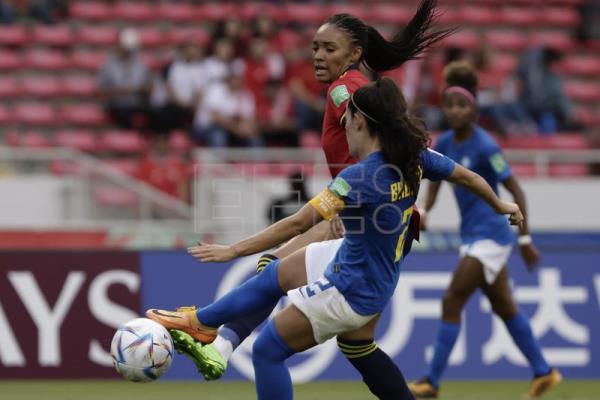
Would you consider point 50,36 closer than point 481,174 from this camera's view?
No

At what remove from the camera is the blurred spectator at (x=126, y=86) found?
1510cm

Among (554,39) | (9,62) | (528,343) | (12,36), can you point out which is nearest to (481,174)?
(528,343)

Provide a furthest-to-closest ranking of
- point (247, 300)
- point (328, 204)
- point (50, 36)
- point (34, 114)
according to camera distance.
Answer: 1. point (50, 36)
2. point (34, 114)
3. point (247, 300)
4. point (328, 204)

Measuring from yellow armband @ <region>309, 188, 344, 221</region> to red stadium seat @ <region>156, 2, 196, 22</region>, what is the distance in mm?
11348

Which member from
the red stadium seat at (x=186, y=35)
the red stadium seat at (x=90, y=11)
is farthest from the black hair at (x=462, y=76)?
the red stadium seat at (x=90, y=11)

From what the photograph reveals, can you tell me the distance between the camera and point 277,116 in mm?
14992

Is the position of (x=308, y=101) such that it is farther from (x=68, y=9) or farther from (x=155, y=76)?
(x=68, y=9)

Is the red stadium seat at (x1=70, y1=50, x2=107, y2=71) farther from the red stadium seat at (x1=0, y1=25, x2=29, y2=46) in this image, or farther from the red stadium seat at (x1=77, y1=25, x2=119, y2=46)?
the red stadium seat at (x1=0, y1=25, x2=29, y2=46)

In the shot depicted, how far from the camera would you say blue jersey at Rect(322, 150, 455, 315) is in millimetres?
6090

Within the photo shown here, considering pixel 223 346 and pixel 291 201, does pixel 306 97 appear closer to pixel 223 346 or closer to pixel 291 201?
pixel 291 201

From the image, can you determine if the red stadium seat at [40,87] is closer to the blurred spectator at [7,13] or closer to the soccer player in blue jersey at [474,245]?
the blurred spectator at [7,13]

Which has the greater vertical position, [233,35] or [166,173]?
[233,35]

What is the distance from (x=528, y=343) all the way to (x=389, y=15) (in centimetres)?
916

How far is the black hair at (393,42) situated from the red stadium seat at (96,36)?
31.8ft
